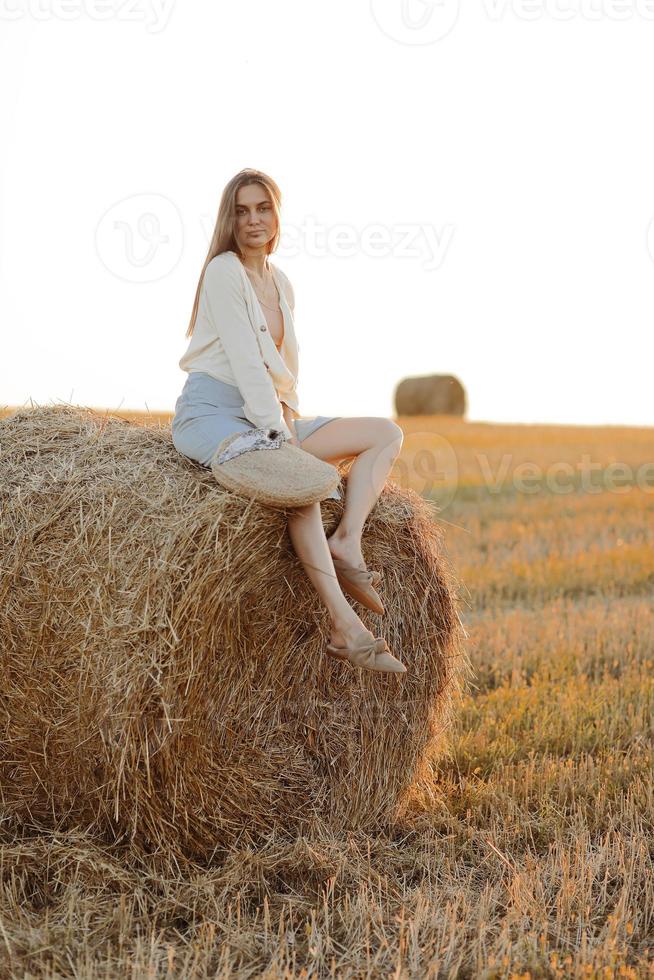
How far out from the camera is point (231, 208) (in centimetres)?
410

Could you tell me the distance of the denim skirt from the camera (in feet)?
12.6

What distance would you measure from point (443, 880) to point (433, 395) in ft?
74.0

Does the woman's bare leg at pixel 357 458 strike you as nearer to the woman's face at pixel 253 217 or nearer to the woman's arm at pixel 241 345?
the woman's arm at pixel 241 345

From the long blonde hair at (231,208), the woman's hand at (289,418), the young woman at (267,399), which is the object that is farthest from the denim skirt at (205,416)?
the long blonde hair at (231,208)

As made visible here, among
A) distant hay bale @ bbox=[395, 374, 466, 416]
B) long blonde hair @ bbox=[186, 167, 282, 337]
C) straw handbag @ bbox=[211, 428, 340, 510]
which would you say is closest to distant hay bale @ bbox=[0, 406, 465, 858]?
straw handbag @ bbox=[211, 428, 340, 510]

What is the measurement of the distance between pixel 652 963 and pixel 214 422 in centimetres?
228

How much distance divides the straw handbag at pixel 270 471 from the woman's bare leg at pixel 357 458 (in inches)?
9.9

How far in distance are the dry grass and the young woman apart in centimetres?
Answer: 60

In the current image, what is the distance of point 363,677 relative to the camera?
14.2ft

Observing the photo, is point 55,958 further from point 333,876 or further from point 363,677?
point 363,677

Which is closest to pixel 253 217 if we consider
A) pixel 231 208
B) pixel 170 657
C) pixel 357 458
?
pixel 231 208

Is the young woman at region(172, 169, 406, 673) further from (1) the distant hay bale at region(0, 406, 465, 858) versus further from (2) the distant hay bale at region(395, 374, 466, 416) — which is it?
(2) the distant hay bale at region(395, 374, 466, 416)

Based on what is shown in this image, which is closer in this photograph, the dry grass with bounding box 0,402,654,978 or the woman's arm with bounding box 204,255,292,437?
the dry grass with bounding box 0,402,654,978

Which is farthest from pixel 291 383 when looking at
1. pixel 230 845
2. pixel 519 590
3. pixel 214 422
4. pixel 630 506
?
pixel 630 506
